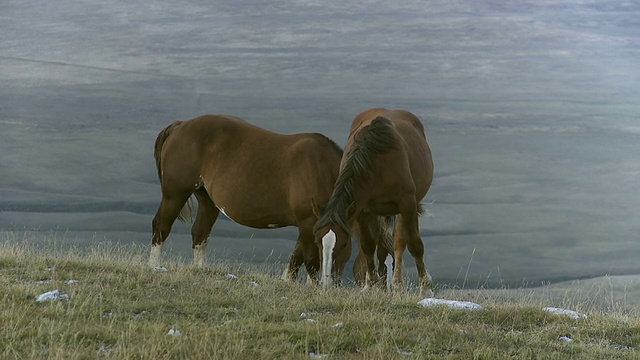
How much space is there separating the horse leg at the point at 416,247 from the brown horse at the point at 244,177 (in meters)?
1.24

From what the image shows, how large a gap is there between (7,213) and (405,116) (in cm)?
3710

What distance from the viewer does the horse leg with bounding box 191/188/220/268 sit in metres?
13.4

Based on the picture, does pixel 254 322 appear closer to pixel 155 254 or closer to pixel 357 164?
pixel 357 164

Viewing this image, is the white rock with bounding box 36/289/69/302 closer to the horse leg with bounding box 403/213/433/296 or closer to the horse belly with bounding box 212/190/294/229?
the horse leg with bounding box 403/213/433/296

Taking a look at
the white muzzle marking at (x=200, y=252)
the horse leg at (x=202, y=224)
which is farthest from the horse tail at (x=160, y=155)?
the white muzzle marking at (x=200, y=252)

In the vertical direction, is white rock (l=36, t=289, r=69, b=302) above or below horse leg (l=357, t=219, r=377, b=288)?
above

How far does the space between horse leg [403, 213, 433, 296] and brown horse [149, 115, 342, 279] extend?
1.24 m

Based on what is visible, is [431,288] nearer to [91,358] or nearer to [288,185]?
[288,185]

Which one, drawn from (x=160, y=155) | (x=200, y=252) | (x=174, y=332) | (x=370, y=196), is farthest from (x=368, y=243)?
(x=174, y=332)

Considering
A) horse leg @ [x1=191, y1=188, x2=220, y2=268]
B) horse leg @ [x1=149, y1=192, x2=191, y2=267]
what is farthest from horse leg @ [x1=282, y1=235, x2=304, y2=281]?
horse leg @ [x1=149, y1=192, x2=191, y2=267]

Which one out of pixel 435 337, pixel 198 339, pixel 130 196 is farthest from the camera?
pixel 130 196

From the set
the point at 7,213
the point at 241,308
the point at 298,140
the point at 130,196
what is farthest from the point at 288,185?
the point at 130,196

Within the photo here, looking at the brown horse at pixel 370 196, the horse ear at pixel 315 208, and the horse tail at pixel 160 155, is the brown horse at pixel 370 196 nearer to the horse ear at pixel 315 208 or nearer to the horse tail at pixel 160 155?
the horse ear at pixel 315 208

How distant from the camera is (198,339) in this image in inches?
268
